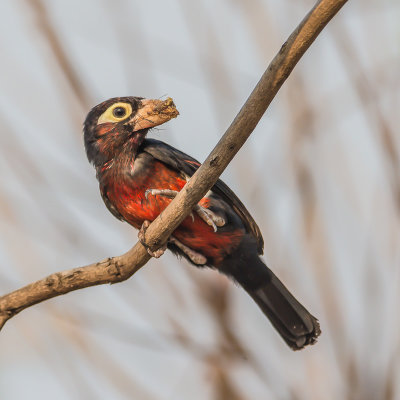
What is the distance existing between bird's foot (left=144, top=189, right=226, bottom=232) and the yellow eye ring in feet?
2.09

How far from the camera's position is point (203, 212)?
406 cm

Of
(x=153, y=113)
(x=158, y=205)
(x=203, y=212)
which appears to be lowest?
(x=203, y=212)

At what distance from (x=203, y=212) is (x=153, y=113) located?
742 mm

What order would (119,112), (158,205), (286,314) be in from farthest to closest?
(286,314), (119,112), (158,205)

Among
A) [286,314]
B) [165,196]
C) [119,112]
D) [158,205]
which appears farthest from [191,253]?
[119,112]

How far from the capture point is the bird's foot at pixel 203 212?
12.8 feet

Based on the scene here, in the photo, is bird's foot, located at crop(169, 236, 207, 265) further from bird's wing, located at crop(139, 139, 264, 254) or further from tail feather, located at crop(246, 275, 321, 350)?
tail feather, located at crop(246, 275, 321, 350)

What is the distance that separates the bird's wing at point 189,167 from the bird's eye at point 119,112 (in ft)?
0.74

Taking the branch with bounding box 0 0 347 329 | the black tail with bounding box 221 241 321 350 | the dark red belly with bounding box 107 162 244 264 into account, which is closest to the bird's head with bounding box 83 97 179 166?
the dark red belly with bounding box 107 162 244 264

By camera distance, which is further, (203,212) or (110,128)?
(110,128)

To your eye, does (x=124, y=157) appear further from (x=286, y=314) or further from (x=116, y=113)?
(x=286, y=314)

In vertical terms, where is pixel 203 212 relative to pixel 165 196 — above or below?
below

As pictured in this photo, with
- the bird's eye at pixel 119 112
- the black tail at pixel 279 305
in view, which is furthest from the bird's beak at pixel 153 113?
the black tail at pixel 279 305

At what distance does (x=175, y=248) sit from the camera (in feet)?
15.4
